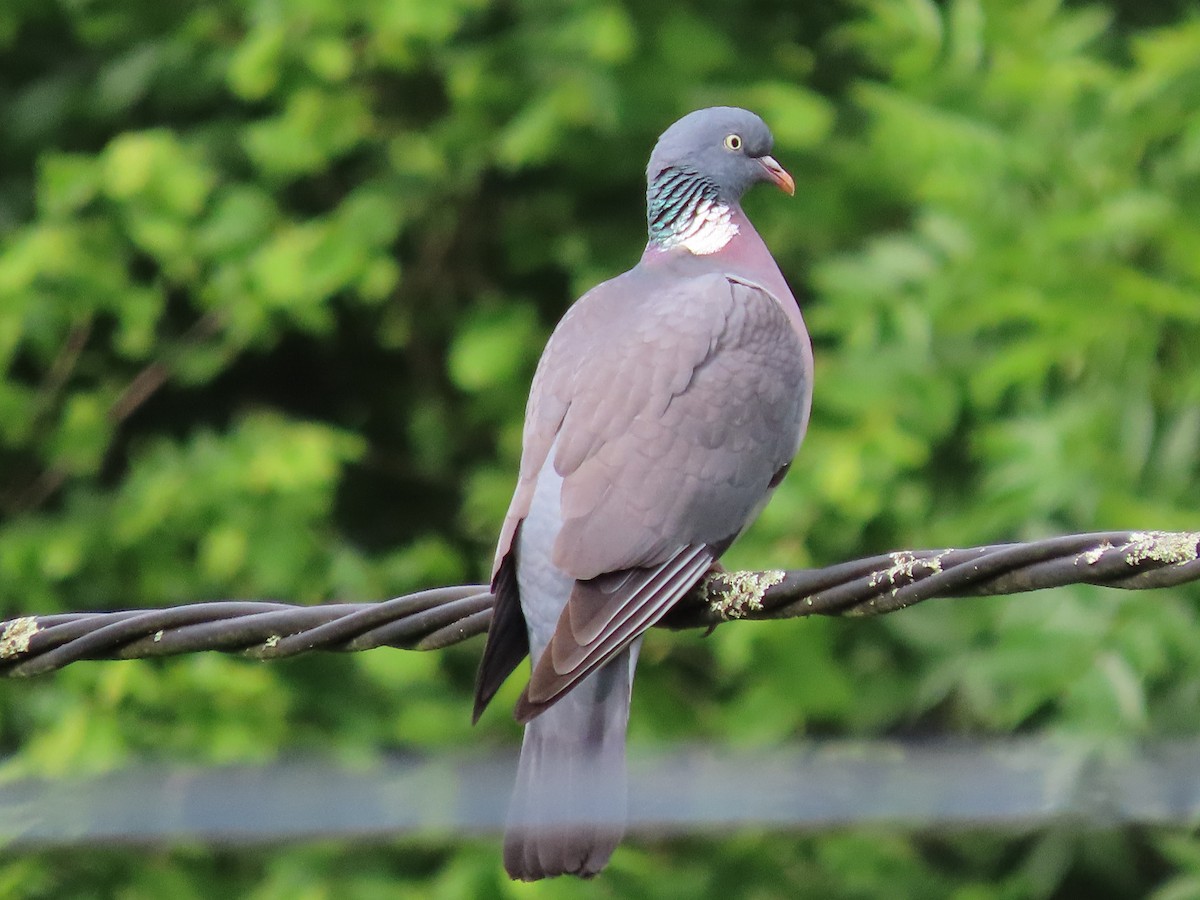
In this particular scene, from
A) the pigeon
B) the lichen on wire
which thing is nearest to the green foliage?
the pigeon

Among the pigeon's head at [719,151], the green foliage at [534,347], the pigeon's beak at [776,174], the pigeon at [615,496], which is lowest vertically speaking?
the green foliage at [534,347]

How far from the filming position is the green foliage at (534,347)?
4.02 m

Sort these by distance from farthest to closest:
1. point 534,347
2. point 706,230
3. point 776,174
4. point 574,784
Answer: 1. point 534,347
2. point 776,174
3. point 706,230
4. point 574,784

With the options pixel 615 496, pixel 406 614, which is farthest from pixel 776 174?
pixel 406 614

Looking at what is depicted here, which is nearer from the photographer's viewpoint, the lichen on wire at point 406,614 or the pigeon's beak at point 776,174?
the lichen on wire at point 406,614

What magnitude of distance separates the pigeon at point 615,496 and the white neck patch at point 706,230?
0.38 feet

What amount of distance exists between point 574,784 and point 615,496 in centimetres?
45

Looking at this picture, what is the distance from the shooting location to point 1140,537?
1805 millimetres

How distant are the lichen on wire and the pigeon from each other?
238 millimetres

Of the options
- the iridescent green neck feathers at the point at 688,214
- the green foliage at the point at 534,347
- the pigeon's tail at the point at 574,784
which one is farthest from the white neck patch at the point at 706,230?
the pigeon's tail at the point at 574,784

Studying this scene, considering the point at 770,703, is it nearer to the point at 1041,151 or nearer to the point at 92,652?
the point at 1041,151

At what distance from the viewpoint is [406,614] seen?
2.07 meters

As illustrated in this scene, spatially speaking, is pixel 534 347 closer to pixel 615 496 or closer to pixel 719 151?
pixel 719 151

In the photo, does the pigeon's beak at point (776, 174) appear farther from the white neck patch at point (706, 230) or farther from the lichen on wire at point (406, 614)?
the lichen on wire at point (406, 614)
